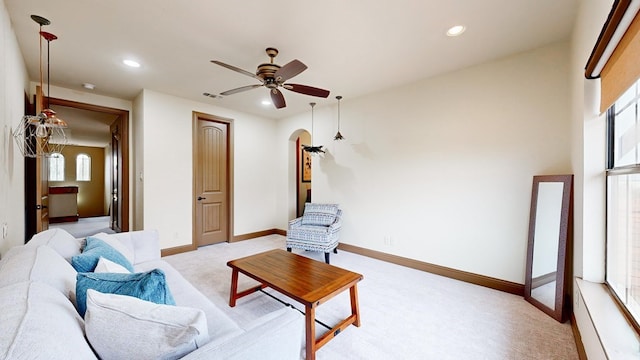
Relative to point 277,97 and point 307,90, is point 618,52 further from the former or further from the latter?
point 277,97

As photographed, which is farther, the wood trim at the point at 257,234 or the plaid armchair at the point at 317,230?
the wood trim at the point at 257,234

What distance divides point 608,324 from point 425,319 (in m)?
1.18

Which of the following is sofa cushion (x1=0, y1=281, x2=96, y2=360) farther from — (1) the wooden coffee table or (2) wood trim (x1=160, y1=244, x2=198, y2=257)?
(2) wood trim (x1=160, y1=244, x2=198, y2=257)

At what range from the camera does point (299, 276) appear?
220 centimetres

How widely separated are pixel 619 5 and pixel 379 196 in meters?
3.05

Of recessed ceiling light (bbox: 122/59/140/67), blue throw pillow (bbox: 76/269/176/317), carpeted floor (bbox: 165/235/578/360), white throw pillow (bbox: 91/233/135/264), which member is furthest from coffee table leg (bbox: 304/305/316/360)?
recessed ceiling light (bbox: 122/59/140/67)

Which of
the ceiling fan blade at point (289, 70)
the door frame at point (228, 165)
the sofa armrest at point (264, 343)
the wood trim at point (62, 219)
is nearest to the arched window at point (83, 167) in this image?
the wood trim at point (62, 219)

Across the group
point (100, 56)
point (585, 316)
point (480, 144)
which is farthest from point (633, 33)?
point (100, 56)

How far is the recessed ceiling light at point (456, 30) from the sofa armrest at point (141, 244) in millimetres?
3544

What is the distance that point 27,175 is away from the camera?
9.85ft

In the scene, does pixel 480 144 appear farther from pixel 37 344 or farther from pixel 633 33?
pixel 37 344

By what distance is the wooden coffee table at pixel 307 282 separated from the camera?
1.76 m

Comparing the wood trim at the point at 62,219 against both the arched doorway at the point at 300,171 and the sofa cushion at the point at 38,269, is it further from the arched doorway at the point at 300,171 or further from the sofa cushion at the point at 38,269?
the sofa cushion at the point at 38,269

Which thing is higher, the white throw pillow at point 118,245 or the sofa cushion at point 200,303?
the white throw pillow at point 118,245
